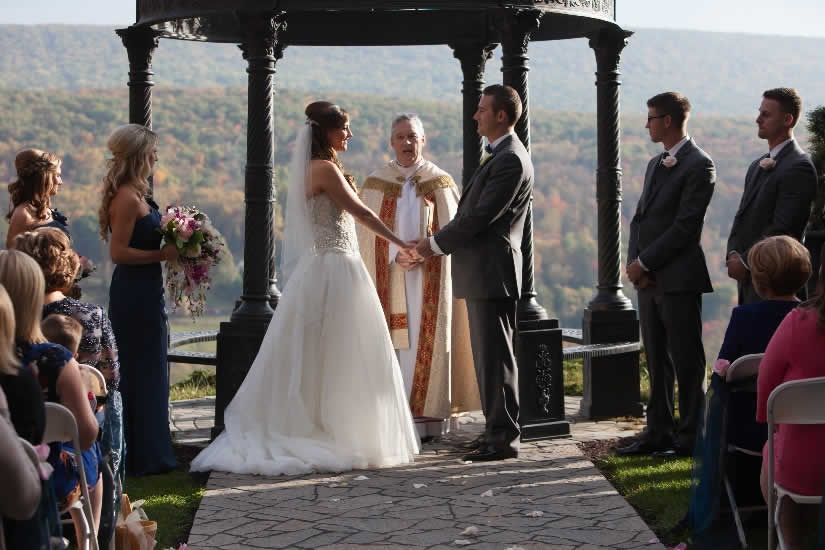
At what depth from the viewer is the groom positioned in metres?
6.67

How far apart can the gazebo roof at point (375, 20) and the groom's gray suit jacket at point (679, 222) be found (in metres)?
1.40

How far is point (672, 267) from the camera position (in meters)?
6.68

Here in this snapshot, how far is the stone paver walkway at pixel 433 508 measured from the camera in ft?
16.5

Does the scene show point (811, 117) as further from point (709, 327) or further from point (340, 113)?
point (709, 327)

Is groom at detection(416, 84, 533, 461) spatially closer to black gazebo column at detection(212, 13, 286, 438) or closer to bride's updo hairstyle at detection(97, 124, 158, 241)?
black gazebo column at detection(212, 13, 286, 438)

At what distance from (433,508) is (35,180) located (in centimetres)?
254

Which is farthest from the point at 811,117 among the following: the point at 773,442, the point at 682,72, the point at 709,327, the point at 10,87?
the point at 682,72

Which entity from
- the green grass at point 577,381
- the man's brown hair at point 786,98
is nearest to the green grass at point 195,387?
the green grass at point 577,381

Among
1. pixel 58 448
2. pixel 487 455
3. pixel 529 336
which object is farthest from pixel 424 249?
pixel 58 448

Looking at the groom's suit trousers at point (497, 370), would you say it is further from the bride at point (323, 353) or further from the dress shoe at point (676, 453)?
the dress shoe at point (676, 453)

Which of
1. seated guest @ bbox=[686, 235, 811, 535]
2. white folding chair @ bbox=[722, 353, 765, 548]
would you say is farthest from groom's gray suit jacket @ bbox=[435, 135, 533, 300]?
white folding chair @ bbox=[722, 353, 765, 548]

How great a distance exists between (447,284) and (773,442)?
3.84m

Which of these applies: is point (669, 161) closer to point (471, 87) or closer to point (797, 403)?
point (471, 87)

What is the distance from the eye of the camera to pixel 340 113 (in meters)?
6.82
